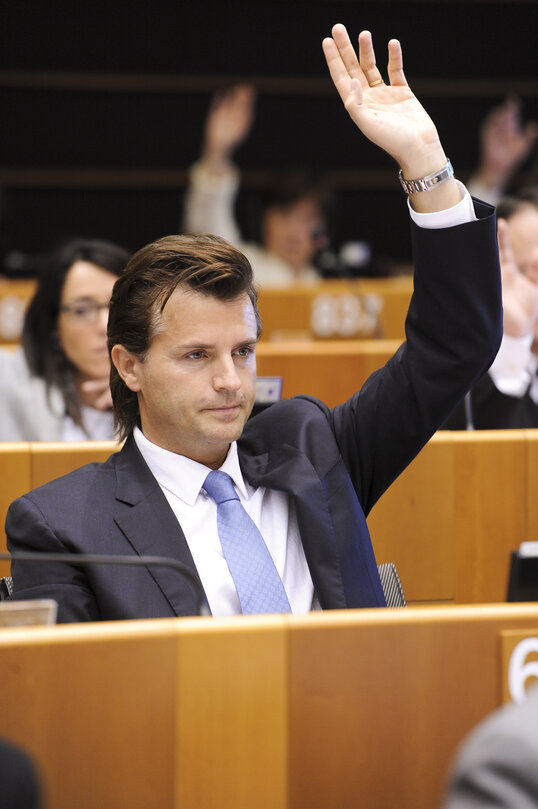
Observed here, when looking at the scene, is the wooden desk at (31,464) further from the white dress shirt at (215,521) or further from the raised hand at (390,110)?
the raised hand at (390,110)

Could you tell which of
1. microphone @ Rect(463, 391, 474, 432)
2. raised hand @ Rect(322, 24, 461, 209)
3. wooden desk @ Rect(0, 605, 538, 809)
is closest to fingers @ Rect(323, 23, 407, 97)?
raised hand @ Rect(322, 24, 461, 209)

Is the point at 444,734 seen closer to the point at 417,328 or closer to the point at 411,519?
the point at 417,328

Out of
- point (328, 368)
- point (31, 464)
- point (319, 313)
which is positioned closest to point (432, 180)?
point (31, 464)

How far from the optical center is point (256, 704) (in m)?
1.00

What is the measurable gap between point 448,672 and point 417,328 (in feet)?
2.20

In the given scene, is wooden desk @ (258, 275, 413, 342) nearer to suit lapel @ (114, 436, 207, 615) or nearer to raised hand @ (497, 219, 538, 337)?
raised hand @ (497, 219, 538, 337)

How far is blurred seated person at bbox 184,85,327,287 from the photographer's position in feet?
19.5

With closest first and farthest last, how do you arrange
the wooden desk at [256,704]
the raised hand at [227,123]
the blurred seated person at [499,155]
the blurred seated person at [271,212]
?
1. the wooden desk at [256,704]
2. the blurred seated person at [271,212]
3. the raised hand at [227,123]
4. the blurred seated person at [499,155]

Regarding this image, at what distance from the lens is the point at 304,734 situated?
3.32 ft

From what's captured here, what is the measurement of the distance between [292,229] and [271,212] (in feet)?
0.58

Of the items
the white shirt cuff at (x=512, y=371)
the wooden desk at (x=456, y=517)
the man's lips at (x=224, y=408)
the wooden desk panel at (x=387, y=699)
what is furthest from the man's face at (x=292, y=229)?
the wooden desk panel at (x=387, y=699)

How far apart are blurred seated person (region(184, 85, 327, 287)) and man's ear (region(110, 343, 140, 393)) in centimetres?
389

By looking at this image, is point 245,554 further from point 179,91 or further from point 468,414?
point 179,91

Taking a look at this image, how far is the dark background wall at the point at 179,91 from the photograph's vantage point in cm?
739
